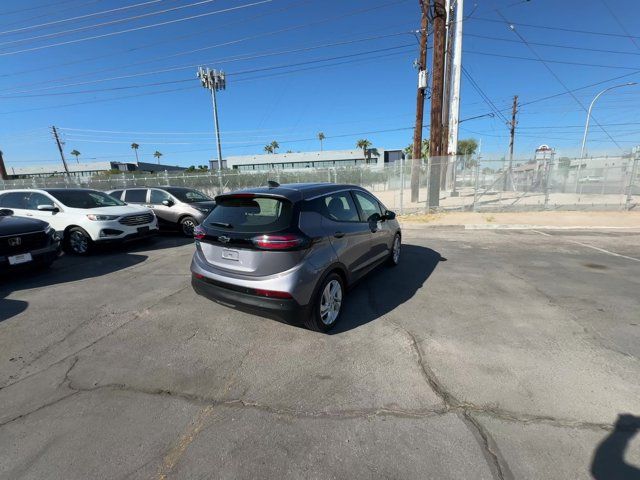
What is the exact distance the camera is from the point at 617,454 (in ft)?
6.38

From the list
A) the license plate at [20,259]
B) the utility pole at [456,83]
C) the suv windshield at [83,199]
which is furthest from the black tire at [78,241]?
the utility pole at [456,83]

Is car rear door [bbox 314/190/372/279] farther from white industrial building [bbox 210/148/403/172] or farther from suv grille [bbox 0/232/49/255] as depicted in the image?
white industrial building [bbox 210/148/403/172]

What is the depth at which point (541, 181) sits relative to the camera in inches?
646

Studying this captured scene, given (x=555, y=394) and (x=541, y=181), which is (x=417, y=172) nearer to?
(x=541, y=181)

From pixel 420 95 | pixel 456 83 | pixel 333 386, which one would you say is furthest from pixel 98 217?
pixel 456 83

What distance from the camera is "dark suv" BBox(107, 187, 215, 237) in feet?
30.4

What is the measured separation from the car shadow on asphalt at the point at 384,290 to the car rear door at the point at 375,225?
449mm

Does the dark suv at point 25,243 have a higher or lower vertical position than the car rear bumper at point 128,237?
higher

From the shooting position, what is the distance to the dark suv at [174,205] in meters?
9.27

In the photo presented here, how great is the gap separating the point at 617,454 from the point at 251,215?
344cm

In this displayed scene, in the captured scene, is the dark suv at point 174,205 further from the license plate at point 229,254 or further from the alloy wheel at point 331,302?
the alloy wheel at point 331,302

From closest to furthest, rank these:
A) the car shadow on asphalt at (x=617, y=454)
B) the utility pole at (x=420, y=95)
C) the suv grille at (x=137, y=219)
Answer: the car shadow on asphalt at (x=617, y=454)
the suv grille at (x=137, y=219)
the utility pole at (x=420, y=95)

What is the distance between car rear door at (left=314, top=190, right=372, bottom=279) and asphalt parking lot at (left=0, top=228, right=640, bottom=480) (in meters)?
0.63

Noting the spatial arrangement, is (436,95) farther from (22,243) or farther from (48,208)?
(22,243)
